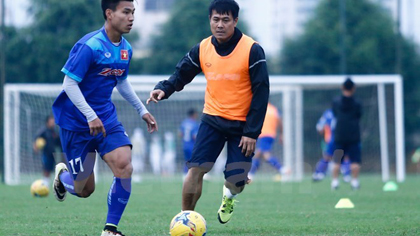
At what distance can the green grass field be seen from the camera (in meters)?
7.41

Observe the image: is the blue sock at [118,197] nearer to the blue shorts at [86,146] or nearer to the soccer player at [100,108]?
the soccer player at [100,108]

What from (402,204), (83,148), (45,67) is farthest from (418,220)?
(45,67)

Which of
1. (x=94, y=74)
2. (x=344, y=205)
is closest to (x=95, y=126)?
(x=94, y=74)

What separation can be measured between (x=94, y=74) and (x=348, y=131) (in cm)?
937

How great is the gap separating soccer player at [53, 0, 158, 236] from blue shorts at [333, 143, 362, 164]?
28.8 ft

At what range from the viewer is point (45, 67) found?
32.8 meters

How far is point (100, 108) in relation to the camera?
6969 millimetres

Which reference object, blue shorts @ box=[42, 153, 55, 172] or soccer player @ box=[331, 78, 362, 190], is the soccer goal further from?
soccer player @ box=[331, 78, 362, 190]

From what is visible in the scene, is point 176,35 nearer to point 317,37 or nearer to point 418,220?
point 317,37

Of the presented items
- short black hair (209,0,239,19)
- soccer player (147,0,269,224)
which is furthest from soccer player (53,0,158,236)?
short black hair (209,0,239,19)

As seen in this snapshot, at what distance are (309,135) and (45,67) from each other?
489 inches

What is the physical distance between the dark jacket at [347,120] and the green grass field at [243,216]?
109 inches

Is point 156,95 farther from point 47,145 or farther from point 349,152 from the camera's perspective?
point 47,145

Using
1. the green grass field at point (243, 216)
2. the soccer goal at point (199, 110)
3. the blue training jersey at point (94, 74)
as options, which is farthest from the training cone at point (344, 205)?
the soccer goal at point (199, 110)
